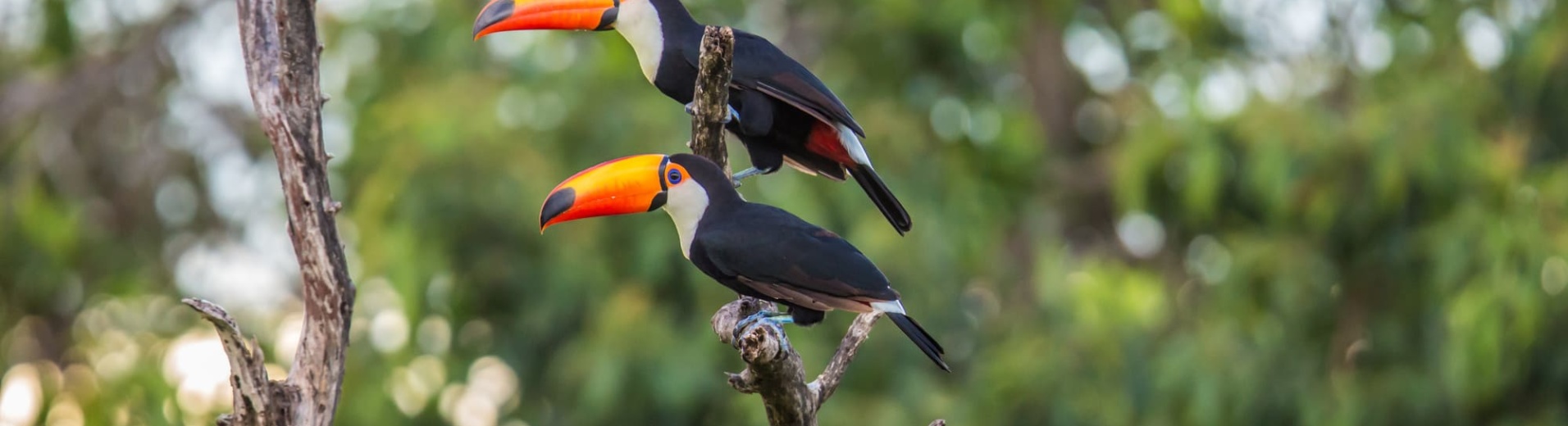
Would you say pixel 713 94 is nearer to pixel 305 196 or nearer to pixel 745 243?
pixel 745 243

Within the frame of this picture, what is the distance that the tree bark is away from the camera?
3.13m

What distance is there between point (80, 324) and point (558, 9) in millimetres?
7392

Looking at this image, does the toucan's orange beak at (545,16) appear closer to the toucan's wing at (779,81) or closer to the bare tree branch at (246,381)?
the toucan's wing at (779,81)

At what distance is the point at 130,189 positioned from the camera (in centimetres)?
1051

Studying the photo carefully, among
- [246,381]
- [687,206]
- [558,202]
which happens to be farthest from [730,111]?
[246,381]

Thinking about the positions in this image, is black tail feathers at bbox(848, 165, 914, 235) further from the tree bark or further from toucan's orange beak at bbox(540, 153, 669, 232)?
toucan's orange beak at bbox(540, 153, 669, 232)

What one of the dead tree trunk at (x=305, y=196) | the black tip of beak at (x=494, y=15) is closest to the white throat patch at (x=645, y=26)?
the black tip of beak at (x=494, y=15)

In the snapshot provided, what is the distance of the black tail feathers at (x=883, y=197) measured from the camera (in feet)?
11.8

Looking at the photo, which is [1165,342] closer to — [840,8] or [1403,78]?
[1403,78]

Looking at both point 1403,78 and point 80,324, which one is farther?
point 80,324

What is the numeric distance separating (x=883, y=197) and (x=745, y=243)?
0.55m

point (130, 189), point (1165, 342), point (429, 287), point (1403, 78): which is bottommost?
point (1165, 342)

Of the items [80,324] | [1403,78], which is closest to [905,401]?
[1403,78]

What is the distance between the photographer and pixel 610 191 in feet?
10.2
